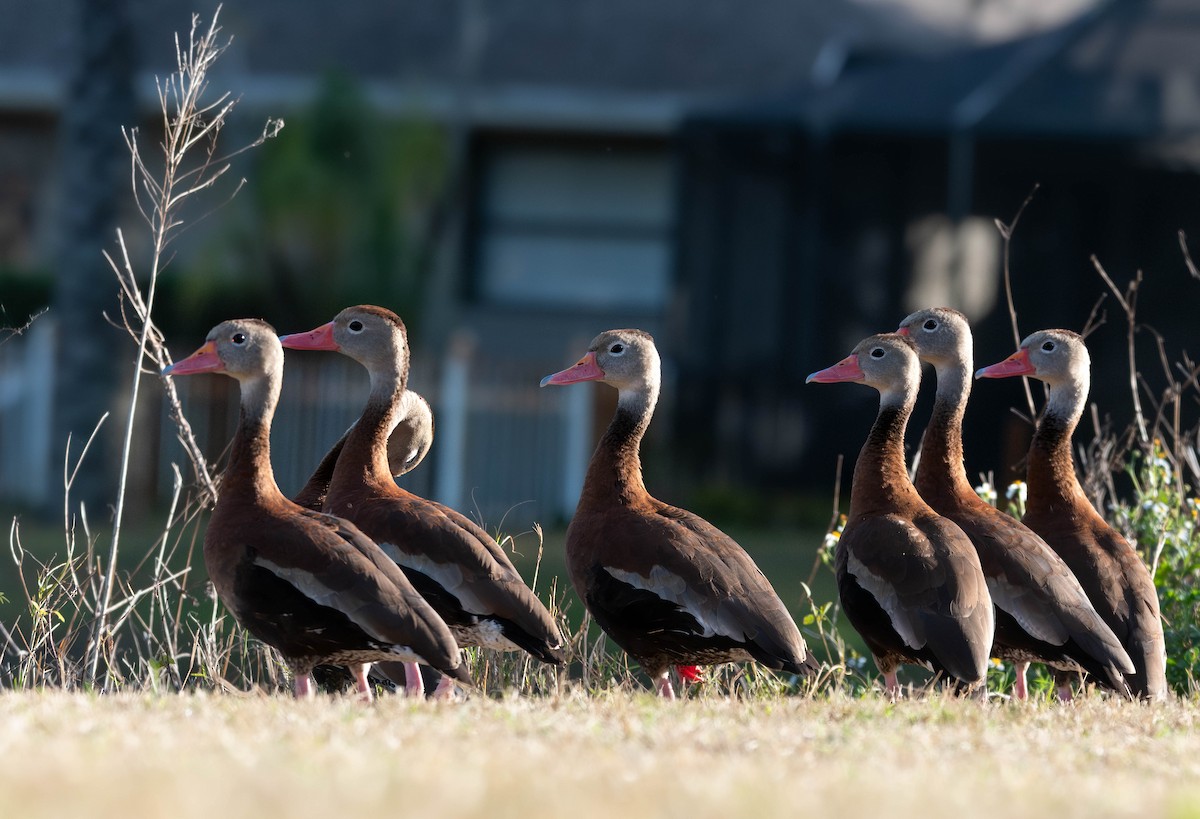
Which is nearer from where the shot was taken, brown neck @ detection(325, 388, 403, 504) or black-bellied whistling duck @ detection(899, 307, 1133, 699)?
black-bellied whistling duck @ detection(899, 307, 1133, 699)

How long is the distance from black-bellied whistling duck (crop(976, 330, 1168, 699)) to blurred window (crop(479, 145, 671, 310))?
15095 millimetres

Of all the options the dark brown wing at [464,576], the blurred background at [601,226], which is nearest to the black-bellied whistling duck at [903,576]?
the dark brown wing at [464,576]

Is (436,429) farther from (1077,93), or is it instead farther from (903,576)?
(903,576)

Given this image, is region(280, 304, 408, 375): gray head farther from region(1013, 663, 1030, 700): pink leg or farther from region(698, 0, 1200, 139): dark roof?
region(698, 0, 1200, 139): dark roof

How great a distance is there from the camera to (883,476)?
6.55 meters

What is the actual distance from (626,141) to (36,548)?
10456 millimetres

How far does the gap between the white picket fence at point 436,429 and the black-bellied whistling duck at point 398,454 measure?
327 inches

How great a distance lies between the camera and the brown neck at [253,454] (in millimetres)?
6004

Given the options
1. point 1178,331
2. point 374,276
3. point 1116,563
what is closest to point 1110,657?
point 1116,563

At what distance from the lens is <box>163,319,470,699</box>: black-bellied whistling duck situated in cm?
554

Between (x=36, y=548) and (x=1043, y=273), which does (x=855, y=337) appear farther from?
(x=36, y=548)

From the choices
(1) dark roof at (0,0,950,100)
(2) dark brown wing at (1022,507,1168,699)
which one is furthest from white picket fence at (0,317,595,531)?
(2) dark brown wing at (1022,507,1168,699)

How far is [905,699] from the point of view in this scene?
19.8 feet

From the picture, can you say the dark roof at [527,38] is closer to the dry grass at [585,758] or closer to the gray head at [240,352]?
the gray head at [240,352]
